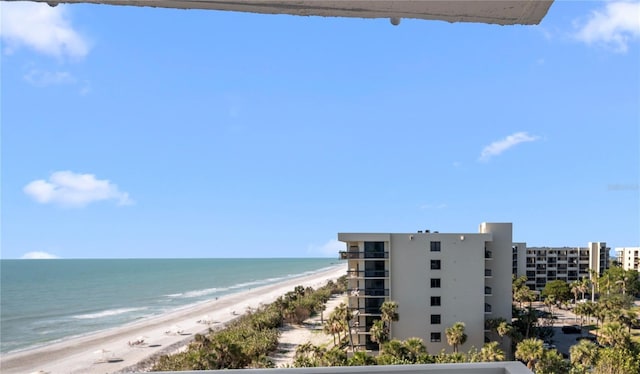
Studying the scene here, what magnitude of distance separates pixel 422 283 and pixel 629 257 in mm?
48687

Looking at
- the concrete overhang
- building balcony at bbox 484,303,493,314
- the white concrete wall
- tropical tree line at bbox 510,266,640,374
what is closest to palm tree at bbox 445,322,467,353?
the white concrete wall

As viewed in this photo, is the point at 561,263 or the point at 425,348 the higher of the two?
the point at 425,348

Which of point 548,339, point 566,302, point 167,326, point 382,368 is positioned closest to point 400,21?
point 382,368

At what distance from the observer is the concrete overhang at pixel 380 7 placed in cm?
109

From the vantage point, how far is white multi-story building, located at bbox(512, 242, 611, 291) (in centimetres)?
4497

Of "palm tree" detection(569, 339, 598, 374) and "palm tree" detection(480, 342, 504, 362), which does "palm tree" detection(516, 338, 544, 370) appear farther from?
"palm tree" detection(569, 339, 598, 374)

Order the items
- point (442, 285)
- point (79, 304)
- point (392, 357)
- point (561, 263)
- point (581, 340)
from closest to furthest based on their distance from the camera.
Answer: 1. point (392, 357)
2. point (442, 285)
3. point (581, 340)
4. point (561, 263)
5. point (79, 304)

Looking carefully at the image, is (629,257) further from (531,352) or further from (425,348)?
(425,348)

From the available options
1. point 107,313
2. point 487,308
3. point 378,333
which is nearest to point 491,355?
point 378,333

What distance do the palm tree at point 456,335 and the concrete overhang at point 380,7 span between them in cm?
2000

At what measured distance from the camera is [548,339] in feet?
81.0

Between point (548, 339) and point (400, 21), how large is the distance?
29374mm

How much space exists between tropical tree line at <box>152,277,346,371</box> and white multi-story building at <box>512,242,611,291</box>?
80.1ft

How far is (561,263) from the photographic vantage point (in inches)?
1815
